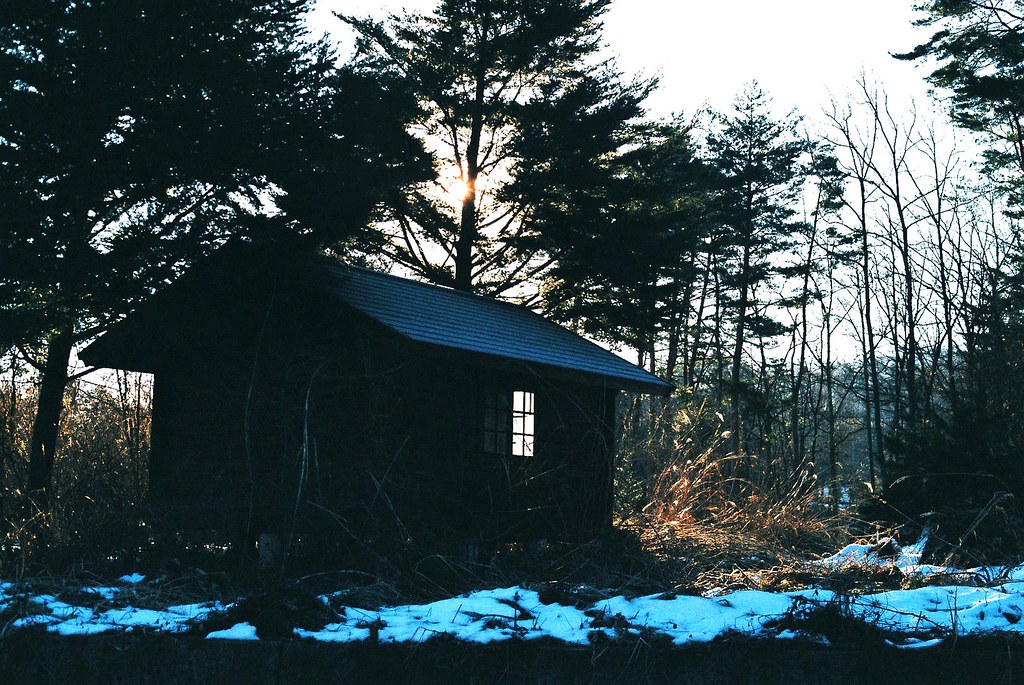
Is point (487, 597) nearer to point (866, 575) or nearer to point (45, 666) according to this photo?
point (45, 666)

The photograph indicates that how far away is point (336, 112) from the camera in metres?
12.6

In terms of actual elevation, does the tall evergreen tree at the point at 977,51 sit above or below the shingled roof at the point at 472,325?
above

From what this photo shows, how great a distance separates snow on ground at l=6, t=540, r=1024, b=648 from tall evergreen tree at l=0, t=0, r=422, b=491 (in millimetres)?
5133

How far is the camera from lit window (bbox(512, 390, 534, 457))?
547 inches

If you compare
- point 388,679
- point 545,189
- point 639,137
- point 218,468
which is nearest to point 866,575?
point 388,679

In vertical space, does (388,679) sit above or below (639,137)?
below

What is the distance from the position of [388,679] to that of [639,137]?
1890 cm

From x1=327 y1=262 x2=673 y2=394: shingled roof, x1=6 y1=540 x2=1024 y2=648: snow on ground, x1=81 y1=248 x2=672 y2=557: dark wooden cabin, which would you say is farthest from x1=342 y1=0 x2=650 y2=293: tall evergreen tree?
x1=6 y1=540 x2=1024 y2=648: snow on ground

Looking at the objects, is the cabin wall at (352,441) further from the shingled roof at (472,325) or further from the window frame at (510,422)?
the shingled roof at (472,325)

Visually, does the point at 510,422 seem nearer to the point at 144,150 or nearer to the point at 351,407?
the point at 351,407

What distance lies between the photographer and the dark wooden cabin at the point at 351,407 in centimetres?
1114

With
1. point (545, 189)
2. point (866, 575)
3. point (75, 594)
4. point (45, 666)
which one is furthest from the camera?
point (545, 189)

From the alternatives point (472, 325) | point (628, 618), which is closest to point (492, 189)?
point (472, 325)

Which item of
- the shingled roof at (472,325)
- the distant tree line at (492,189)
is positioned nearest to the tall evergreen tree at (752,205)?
the distant tree line at (492,189)
